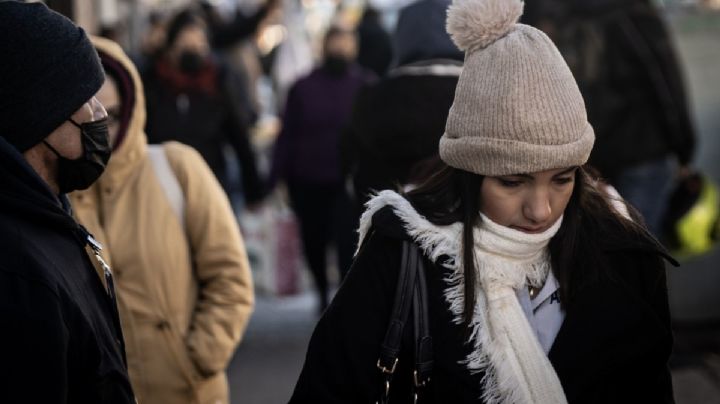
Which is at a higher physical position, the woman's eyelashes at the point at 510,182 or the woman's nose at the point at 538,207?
the woman's eyelashes at the point at 510,182

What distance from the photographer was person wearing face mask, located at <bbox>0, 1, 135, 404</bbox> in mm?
1931

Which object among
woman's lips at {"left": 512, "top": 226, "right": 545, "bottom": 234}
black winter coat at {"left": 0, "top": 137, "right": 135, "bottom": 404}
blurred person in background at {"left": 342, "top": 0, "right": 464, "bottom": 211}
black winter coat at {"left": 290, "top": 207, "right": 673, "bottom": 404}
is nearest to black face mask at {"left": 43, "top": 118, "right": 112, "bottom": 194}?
black winter coat at {"left": 0, "top": 137, "right": 135, "bottom": 404}

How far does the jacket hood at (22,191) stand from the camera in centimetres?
206

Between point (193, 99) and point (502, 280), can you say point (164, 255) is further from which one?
point (193, 99)

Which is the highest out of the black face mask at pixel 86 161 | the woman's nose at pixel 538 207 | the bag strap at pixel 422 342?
the black face mask at pixel 86 161

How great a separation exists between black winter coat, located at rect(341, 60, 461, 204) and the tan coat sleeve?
531 millimetres

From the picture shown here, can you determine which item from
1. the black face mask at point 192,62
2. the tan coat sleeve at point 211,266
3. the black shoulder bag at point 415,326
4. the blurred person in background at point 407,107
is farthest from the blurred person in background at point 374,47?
the black shoulder bag at point 415,326

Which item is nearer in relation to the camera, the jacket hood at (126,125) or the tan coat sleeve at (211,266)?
the jacket hood at (126,125)

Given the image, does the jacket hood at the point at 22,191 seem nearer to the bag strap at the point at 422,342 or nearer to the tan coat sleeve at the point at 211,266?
the bag strap at the point at 422,342


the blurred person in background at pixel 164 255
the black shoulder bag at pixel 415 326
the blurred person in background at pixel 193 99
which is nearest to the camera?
the black shoulder bag at pixel 415 326

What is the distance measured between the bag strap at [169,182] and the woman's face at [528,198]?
1.28 m

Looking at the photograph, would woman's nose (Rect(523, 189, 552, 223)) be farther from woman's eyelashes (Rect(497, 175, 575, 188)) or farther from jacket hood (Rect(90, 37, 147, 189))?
jacket hood (Rect(90, 37, 147, 189))

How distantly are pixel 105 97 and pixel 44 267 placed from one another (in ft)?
4.45

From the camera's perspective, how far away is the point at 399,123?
11.9 ft
